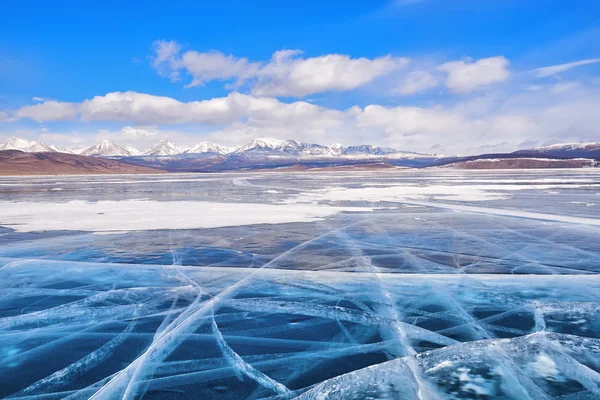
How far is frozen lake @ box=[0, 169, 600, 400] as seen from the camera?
11.2 feet

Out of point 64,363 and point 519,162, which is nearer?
point 64,363

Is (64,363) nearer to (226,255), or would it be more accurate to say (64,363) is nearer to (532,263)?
(226,255)

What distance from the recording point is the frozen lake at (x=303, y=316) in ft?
11.2

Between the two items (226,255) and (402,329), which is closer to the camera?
(402,329)

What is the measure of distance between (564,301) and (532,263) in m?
1.97

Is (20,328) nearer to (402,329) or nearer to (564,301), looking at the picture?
(402,329)

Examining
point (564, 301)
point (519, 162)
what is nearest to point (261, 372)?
point (564, 301)

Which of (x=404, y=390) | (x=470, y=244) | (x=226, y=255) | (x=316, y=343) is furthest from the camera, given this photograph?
(x=470, y=244)

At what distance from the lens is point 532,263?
7.07 meters

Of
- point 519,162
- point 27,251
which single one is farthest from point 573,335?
point 519,162

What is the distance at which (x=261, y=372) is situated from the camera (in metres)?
3.57

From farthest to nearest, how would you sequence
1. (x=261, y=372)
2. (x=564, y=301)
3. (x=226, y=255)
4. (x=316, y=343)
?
1. (x=226, y=255)
2. (x=564, y=301)
3. (x=316, y=343)
4. (x=261, y=372)

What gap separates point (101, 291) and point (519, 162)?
533 ft

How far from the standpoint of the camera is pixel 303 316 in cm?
484
